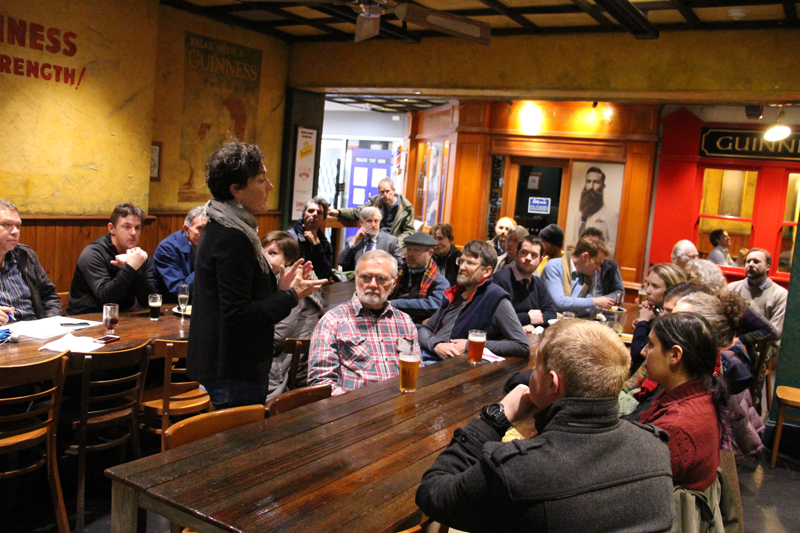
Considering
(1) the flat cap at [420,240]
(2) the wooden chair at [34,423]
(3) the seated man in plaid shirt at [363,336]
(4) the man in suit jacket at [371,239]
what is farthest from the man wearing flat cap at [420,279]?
(2) the wooden chair at [34,423]

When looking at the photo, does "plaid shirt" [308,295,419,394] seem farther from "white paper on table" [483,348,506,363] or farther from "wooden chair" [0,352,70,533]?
"wooden chair" [0,352,70,533]

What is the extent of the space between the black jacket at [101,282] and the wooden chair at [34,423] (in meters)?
0.96

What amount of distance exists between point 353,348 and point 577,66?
193 inches

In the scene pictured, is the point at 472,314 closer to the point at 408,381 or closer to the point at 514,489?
the point at 408,381

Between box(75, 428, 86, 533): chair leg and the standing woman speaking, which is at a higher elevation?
the standing woman speaking

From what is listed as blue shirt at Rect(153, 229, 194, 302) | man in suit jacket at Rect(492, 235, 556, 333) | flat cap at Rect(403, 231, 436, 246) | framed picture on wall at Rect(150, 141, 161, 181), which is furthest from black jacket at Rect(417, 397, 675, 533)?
framed picture on wall at Rect(150, 141, 161, 181)

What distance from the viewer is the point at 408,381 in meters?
2.90

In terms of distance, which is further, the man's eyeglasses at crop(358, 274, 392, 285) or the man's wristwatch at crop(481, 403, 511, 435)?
the man's eyeglasses at crop(358, 274, 392, 285)

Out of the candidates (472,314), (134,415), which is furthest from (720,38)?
(134,415)

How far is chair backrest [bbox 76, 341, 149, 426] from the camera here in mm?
3293

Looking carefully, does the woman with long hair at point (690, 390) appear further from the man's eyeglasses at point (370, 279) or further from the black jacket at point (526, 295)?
the black jacket at point (526, 295)

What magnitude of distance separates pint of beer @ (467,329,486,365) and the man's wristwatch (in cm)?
156

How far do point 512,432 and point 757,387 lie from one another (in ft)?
12.5

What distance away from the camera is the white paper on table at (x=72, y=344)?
3.43 metres
